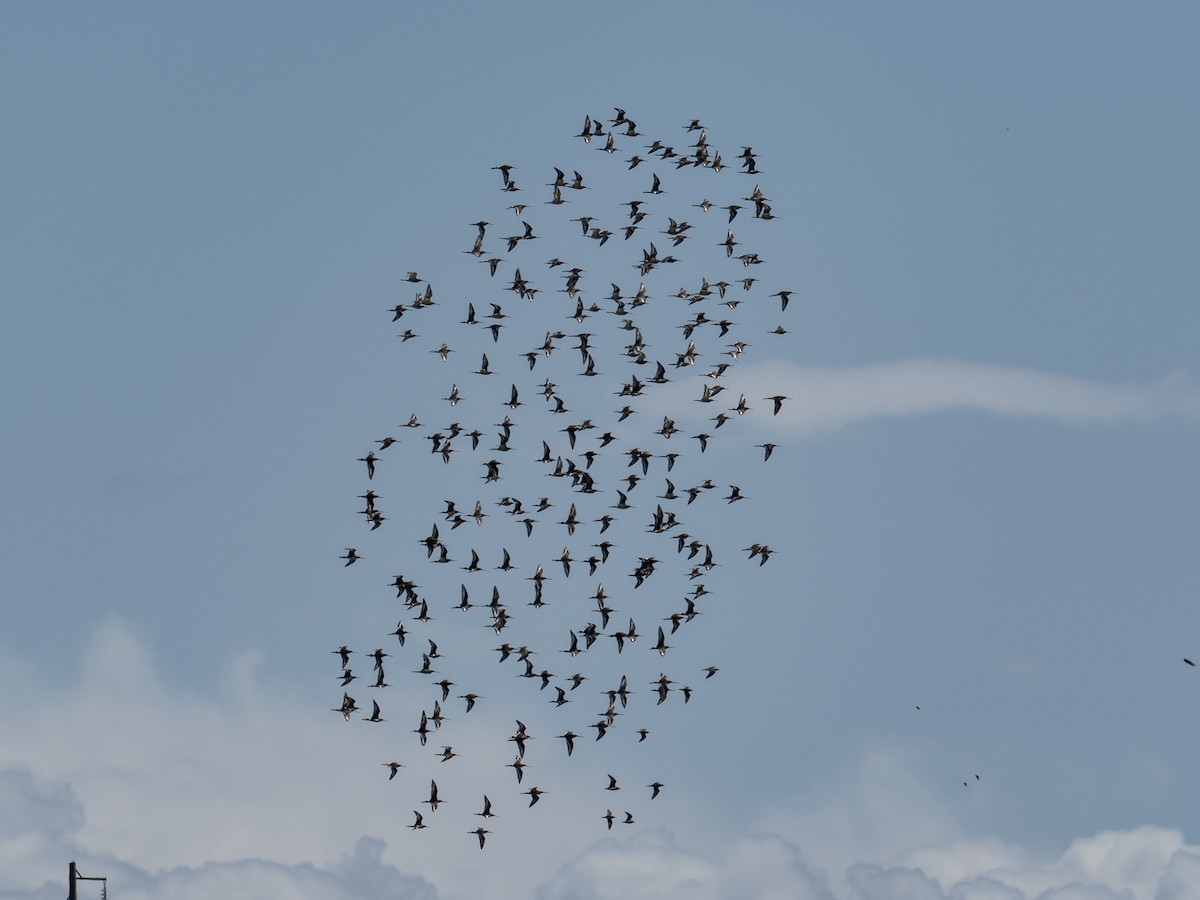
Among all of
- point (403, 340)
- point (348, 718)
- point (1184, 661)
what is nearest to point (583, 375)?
point (403, 340)

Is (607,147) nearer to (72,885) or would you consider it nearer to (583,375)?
(583,375)

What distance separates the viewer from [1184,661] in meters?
171

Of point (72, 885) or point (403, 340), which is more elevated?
point (403, 340)

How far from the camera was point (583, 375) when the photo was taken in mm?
199750

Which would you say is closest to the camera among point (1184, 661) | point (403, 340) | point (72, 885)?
point (72, 885)

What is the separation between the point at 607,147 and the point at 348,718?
144ft

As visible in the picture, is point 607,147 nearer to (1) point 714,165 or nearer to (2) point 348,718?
(1) point 714,165

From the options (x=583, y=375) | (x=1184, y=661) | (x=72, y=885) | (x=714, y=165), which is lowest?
(x=72, y=885)

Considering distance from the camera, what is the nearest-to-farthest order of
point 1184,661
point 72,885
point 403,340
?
point 72,885 < point 1184,661 < point 403,340

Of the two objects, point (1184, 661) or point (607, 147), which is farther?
point (607, 147)

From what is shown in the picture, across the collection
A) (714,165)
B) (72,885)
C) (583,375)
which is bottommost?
(72,885)

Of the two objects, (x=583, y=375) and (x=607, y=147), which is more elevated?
(x=607, y=147)

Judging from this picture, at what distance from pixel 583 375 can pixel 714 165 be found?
1739 cm

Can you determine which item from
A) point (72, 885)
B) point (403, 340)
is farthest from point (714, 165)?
point (72, 885)
